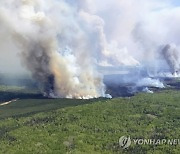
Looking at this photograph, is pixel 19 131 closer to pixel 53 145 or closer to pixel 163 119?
pixel 53 145

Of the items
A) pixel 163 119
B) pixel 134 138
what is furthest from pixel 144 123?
pixel 134 138

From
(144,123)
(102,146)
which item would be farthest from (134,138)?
(144,123)

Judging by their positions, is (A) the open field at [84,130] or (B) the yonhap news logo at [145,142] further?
(B) the yonhap news logo at [145,142]

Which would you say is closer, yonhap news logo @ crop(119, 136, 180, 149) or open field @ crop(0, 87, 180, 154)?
open field @ crop(0, 87, 180, 154)

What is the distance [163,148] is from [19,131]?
55.7 meters

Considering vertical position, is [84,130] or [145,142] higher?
[84,130]

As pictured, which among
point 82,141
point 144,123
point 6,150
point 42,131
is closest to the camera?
point 6,150

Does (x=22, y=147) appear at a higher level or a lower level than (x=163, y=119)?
lower

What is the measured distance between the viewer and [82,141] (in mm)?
153000

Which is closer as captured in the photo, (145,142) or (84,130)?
(145,142)

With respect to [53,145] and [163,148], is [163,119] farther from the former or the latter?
[53,145]

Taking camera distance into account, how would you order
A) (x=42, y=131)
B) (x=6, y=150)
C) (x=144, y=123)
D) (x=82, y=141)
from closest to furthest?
(x=6, y=150), (x=82, y=141), (x=42, y=131), (x=144, y=123)

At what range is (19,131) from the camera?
164 meters

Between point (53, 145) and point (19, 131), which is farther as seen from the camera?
point (19, 131)
